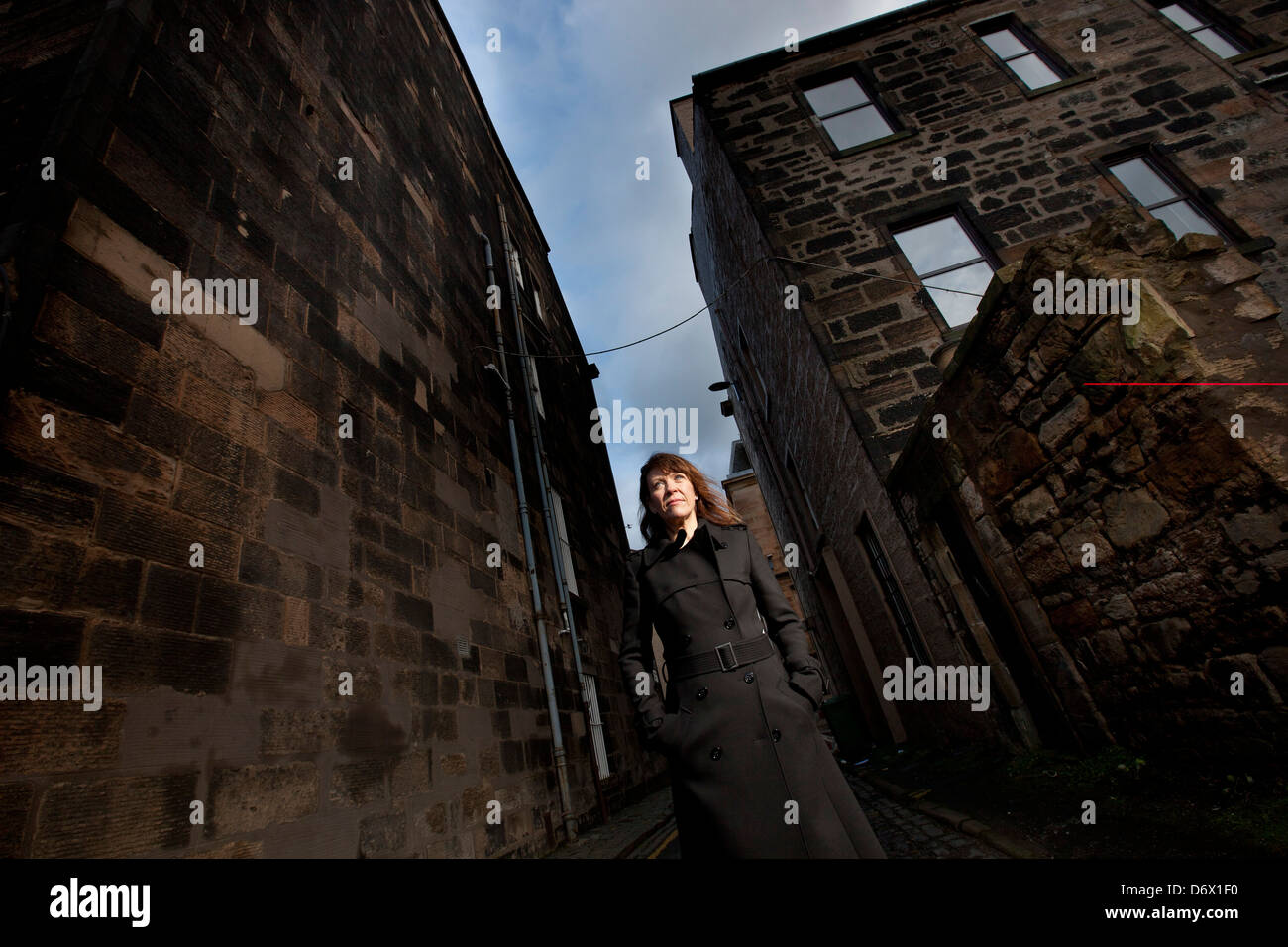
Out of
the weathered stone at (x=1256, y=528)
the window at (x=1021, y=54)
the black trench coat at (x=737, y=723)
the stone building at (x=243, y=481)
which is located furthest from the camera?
the window at (x=1021, y=54)

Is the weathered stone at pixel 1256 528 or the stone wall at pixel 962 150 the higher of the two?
the stone wall at pixel 962 150

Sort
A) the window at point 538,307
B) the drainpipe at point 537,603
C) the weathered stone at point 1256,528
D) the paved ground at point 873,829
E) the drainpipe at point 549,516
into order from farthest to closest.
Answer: the window at point 538,307, the drainpipe at point 549,516, the drainpipe at point 537,603, the paved ground at point 873,829, the weathered stone at point 1256,528

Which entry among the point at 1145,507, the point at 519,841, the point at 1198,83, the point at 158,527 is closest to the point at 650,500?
the point at 158,527

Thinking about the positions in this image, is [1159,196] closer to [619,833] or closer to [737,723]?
[737,723]

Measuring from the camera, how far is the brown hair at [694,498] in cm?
265

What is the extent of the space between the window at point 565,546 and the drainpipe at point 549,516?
0.43 ft

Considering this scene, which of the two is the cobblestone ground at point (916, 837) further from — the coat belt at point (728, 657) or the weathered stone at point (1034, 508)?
the weathered stone at point (1034, 508)

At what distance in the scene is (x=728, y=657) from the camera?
2047mm

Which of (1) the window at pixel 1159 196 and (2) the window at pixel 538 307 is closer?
(1) the window at pixel 1159 196

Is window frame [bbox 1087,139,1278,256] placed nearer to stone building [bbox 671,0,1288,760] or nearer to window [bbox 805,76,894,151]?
stone building [bbox 671,0,1288,760]

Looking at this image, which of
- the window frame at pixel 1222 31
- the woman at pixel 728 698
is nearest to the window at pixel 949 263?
the window frame at pixel 1222 31

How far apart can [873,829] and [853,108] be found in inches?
371

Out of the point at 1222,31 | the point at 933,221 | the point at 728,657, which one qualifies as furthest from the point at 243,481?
the point at 1222,31

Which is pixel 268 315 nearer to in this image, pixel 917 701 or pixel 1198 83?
pixel 917 701
